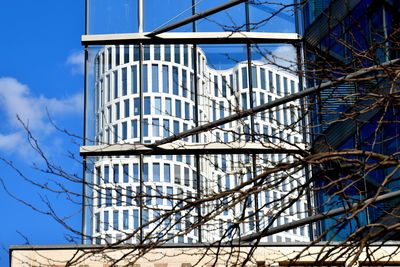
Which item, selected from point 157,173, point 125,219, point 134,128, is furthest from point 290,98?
point 134,128

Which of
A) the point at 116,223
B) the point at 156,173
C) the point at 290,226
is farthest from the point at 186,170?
the point at 290,226

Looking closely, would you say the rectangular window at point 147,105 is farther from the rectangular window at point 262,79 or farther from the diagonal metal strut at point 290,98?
the diagonal metal strut at point 290,98

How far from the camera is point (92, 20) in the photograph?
875 inches

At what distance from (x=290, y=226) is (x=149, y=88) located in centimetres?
1339

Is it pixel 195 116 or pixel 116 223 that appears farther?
pixel 195 116

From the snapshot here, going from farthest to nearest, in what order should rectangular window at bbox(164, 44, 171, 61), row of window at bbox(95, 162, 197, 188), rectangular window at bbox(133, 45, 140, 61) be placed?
1. rectangular window at bbox(133, 45, 140, 61)
2. rectangular window at bbox(164, 44, 171, 61)
3. row of window at bbox(95, 162, 197, 188)

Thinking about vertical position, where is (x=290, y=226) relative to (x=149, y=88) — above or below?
below

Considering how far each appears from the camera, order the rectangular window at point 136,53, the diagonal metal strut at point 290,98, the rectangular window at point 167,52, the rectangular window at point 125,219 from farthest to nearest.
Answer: the rectangular window at point 136,53 < the rectangular window at point 167,52 < the rectangular window at point 125,219 < the diagonal metal strut at point 290,98

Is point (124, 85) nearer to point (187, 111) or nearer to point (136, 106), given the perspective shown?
point (136, 106)

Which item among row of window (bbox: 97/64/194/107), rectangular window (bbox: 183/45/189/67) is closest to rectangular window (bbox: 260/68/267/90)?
row of window (bbox: 97/64/194/107)

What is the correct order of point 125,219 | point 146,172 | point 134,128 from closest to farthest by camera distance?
point 125,219, point 146,172, point 134,128

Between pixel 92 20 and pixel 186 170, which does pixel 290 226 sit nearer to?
pixel 186 170

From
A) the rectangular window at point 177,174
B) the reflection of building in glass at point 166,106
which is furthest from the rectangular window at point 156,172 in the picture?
the rectangular window at point 177,174

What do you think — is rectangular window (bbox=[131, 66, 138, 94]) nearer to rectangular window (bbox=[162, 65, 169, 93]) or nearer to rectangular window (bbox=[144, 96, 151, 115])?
rectangular window (bbox=[144, 96, 151, 115])
